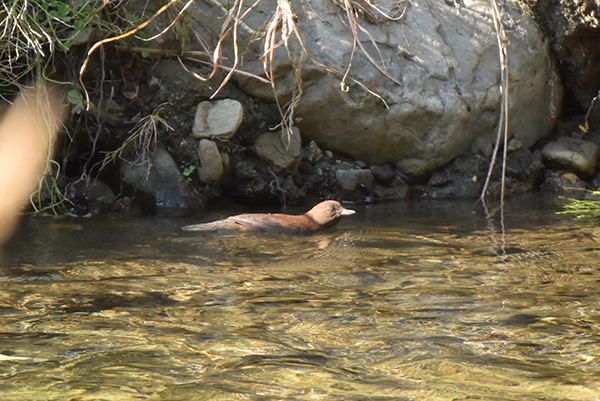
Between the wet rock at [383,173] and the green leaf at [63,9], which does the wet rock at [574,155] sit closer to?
the wet rock at [383,173]

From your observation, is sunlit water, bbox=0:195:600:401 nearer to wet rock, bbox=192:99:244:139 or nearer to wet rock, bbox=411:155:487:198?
wet rock, bbox=192:99:244:139

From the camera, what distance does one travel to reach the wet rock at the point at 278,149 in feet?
24.4

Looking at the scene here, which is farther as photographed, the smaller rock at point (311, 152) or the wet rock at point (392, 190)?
the wet rock at point (392, 190)

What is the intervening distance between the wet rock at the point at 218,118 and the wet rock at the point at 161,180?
0.44m

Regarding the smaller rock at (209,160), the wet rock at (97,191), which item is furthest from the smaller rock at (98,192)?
the smaller rock at (209,160)

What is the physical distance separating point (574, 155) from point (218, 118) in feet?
14.7

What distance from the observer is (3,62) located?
648 centimetres

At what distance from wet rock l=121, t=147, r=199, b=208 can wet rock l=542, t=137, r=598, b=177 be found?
4585 millimetres

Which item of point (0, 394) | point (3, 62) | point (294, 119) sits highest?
point (3, 62)

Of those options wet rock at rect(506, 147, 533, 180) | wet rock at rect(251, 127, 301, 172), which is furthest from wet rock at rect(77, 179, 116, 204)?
wet rock at rect(506, 147, 533, 180)

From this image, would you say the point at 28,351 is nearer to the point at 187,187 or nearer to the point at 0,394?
the point at 0,394

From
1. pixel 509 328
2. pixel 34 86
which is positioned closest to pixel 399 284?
pixel 509 328

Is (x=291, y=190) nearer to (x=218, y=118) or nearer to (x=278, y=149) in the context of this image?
(x=278, y=149)

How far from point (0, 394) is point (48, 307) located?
3.93 ft
